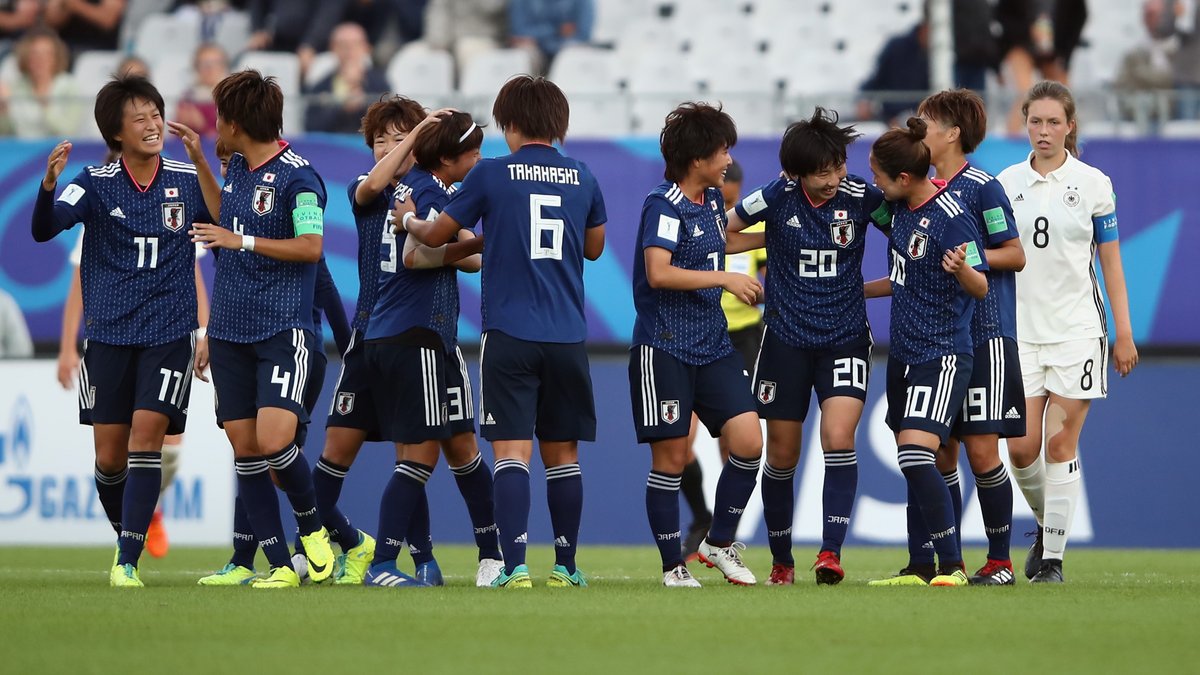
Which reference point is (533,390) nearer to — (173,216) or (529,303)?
(529,303)

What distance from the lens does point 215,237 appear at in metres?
6.58

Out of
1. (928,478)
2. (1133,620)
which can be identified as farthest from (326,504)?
(1133,620)

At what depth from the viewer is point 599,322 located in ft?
41.0

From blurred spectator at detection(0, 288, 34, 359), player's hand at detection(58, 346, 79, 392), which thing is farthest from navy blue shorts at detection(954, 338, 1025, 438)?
blurred spectator at detection(0, 288, 34, 359)

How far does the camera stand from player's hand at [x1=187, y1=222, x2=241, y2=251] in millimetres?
6559

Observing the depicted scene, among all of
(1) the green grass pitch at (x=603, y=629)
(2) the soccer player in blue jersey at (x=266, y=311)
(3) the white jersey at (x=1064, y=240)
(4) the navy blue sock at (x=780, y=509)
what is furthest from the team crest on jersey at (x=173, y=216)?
(3) the white jersey at (x=1064, y=240)

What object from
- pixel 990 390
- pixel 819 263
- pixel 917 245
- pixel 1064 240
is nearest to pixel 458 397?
pixel 819 263

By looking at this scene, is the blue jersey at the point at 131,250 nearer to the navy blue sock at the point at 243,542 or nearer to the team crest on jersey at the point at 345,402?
the team crest on jersey at the point at 345,402

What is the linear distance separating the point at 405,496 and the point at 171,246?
157 cm

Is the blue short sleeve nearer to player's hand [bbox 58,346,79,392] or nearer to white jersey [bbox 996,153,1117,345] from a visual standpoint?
white jersey [bbox 996,153,1117,345]

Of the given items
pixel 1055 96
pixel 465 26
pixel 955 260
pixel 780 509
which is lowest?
pixel 780 509

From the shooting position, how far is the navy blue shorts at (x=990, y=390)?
23.3 ft

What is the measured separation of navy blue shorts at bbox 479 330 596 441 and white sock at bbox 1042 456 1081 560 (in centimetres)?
238

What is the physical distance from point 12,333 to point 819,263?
7619 mm
